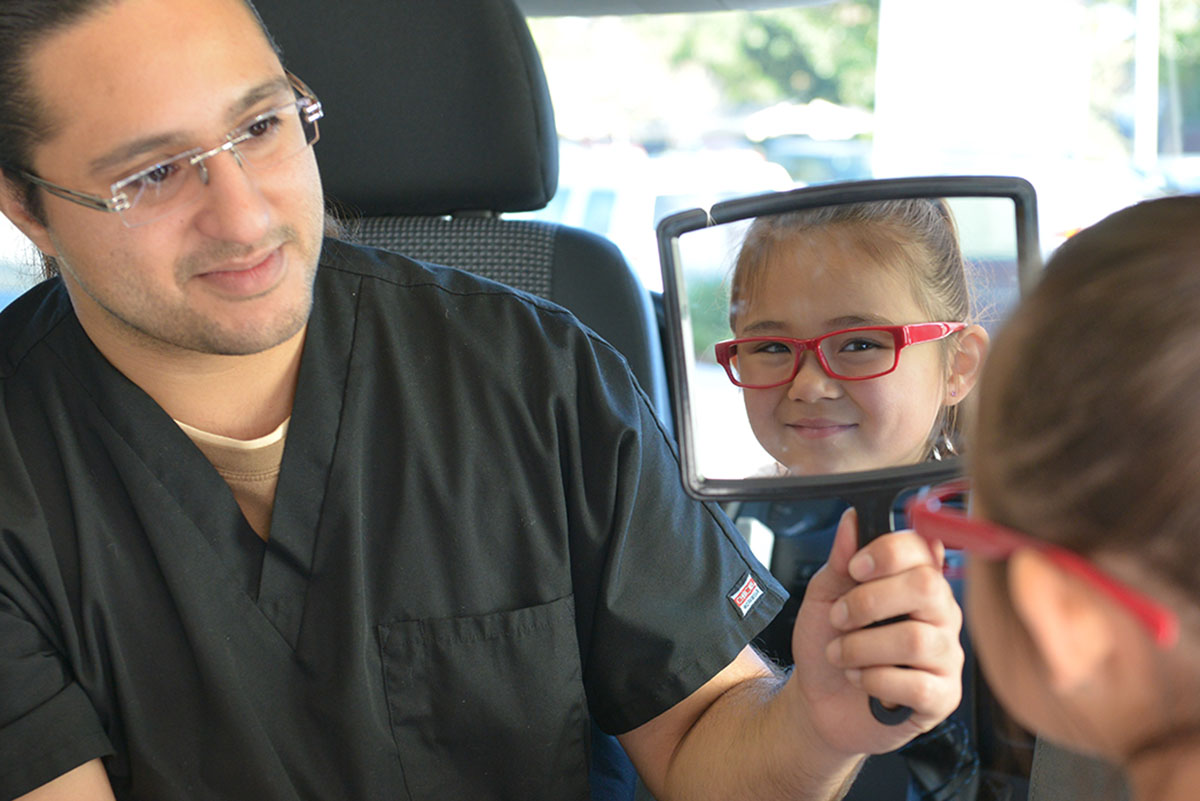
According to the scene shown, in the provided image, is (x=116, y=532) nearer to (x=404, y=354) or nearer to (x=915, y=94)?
(x=404, y=354)

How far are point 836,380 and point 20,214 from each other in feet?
2.81

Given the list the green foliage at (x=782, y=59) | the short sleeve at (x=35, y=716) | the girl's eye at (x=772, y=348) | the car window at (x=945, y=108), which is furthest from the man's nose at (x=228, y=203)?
the green foliage at (x=782, y=59)

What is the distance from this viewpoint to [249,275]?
1.11 m

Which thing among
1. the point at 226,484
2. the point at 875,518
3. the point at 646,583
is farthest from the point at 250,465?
the point at 875,518

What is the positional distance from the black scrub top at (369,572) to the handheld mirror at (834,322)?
26 cm

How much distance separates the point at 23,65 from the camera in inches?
43.4

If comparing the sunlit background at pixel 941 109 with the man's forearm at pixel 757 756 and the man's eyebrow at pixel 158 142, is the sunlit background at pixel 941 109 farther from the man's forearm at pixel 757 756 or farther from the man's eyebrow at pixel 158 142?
the man's forearm at pixel 757 756

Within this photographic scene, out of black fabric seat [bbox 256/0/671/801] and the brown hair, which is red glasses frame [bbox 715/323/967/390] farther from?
black fabric seat [bbox 256/0/671/801]

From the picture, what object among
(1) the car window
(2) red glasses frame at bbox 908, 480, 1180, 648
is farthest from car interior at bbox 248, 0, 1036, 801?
(1) the car window

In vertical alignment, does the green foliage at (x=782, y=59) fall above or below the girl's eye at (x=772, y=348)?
above

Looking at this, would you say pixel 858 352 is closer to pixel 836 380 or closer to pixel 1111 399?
pixel 836 380

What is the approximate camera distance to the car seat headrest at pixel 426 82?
58.3 inches

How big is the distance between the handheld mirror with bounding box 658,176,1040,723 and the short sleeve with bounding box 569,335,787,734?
10.2 inches

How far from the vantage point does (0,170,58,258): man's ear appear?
1186mm
